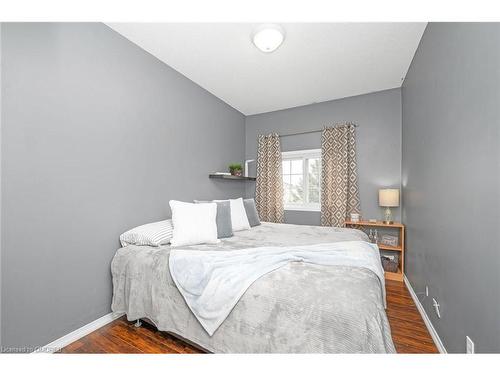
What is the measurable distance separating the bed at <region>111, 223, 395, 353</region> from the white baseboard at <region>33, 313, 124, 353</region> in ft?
0.52

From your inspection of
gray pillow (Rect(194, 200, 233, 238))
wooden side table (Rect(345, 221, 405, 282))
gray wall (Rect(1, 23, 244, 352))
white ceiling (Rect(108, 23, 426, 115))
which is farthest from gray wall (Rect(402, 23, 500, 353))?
gray wall (Rect(1, 23, 244, 352))

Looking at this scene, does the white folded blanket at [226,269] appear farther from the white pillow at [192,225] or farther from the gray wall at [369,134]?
the gray wall at [369,134]

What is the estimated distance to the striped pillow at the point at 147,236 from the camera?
1.81 meters

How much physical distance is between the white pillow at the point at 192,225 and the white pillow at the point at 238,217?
482 millimetres

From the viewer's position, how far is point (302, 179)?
12.3 ft

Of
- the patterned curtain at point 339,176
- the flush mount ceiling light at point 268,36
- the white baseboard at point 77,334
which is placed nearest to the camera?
the white baseboard at point 77,334

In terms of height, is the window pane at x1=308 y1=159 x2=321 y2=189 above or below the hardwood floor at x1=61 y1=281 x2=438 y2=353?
above

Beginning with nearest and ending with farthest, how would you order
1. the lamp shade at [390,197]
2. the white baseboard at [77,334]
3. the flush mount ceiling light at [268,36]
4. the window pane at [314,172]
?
the white baseboard at [77,334]
the flush mount ceiling light at [268,36]
the lamp shade at [390,197]
the window pane at [314,172]

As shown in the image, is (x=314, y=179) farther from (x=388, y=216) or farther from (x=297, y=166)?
(x=388, y=216)

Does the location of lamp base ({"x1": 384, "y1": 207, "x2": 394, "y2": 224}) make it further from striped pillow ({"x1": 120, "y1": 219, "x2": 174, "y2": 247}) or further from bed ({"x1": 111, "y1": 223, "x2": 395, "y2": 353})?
striped pillow ({"x1": 120, "y1": 219, "x2": 174, "y2": 247})

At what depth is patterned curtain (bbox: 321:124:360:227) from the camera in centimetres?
326

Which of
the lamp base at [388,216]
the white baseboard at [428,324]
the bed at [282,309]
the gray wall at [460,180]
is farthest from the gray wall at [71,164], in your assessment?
the lamp base at [388,216]

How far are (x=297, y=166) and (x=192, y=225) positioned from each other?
7.94 feet

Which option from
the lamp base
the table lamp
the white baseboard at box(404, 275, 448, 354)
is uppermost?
the table lamp
